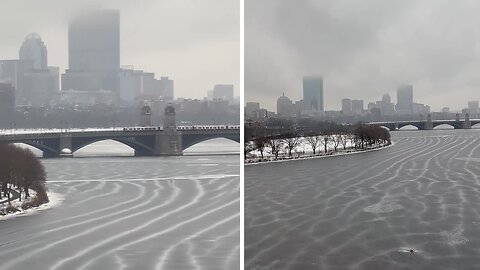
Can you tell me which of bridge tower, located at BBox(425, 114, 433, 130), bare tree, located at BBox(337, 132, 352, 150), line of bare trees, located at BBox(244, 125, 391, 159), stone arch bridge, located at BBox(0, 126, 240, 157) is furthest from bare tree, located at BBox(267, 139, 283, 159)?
stone arch bridge, located at BBox(0, 126, 240, 157)

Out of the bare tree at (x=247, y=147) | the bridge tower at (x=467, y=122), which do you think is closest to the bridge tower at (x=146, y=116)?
the bare tree at (x=247, y=147)

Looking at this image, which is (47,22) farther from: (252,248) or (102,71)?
(252,248)

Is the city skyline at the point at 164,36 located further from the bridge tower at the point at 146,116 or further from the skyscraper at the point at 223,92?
the bridge tower at the point at 146,116

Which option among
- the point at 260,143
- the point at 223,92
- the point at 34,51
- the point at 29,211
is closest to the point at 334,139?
the point at 260,143

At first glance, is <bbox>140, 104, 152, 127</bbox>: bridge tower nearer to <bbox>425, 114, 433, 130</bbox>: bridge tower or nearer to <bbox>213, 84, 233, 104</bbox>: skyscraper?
<bbox>213, 84, 233, 104</bbox>: skyscraper

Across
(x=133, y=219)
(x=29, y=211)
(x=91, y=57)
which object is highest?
(x=91, y=57)

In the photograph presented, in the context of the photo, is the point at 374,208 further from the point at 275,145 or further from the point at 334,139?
the point at 275,145

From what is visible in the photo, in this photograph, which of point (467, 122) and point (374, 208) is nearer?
point (467, 122)
